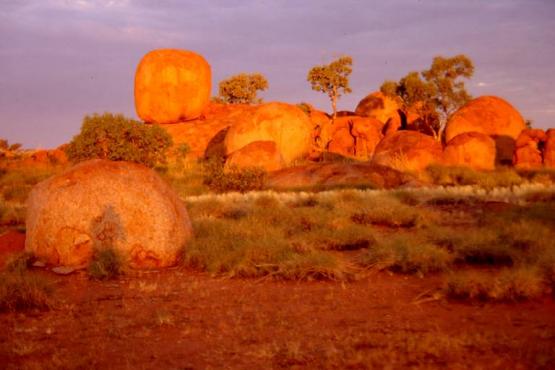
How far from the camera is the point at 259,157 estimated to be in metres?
21.1

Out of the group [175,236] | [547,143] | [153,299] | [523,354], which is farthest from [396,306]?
[547,143]

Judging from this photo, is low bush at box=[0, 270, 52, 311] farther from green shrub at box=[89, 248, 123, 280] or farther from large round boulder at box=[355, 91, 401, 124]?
large round boulder at box=[355, 91, 401, 124]

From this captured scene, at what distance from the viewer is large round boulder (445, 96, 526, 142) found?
27328mm

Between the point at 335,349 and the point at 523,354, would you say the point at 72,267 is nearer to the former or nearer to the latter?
the point at 335,349

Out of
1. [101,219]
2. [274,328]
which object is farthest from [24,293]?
[274,328]

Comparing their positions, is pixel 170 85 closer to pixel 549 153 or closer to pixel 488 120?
pixel 488 120

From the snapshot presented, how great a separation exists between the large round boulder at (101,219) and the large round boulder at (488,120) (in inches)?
859

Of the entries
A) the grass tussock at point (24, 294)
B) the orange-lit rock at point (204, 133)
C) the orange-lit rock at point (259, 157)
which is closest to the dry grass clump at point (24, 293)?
the grass tussock at point (24, 294)

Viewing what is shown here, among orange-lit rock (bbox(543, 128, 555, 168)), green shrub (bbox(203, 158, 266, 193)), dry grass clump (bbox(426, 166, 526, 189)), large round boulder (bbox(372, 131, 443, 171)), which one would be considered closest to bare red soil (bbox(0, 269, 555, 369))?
green shrub (bbox(203, 158, 266, 193))

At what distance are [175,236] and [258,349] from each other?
3.66m

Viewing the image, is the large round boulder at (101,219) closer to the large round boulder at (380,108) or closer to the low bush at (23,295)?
the low bush at (23,295)

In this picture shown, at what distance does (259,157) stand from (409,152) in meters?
Result: 5.27

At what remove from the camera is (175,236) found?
25.5 ft

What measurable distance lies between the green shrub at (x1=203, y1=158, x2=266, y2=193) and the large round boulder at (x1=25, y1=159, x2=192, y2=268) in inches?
420
